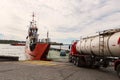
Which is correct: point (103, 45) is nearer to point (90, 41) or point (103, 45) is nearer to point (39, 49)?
point (90, 41)

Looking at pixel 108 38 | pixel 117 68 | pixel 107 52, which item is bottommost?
pixel 117 68

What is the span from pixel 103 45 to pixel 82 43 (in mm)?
5270

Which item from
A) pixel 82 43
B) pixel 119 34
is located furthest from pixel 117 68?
pixel 82 43

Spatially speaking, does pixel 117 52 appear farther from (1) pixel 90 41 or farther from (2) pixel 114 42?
(1) pixel 90 41

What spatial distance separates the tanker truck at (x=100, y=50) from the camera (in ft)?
46.2

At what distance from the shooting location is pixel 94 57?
18531 millimetres

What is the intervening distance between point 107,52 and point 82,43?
18.9 feet

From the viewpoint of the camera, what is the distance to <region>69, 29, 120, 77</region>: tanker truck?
1409 centimetres

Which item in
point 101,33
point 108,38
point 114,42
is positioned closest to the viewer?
point 114,42

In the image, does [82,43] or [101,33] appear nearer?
[101,33]

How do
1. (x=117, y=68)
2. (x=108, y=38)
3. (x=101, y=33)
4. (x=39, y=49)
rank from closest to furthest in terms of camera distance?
1. (x=117, y=68)
2. (x=108, y=38)
3. (x=101, y=33)
4. (x=39, y=49)

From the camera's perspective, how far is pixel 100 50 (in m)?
16.5

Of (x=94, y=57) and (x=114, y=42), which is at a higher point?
(x=114, y=42)

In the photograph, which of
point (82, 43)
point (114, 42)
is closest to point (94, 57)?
point (82, 43)
